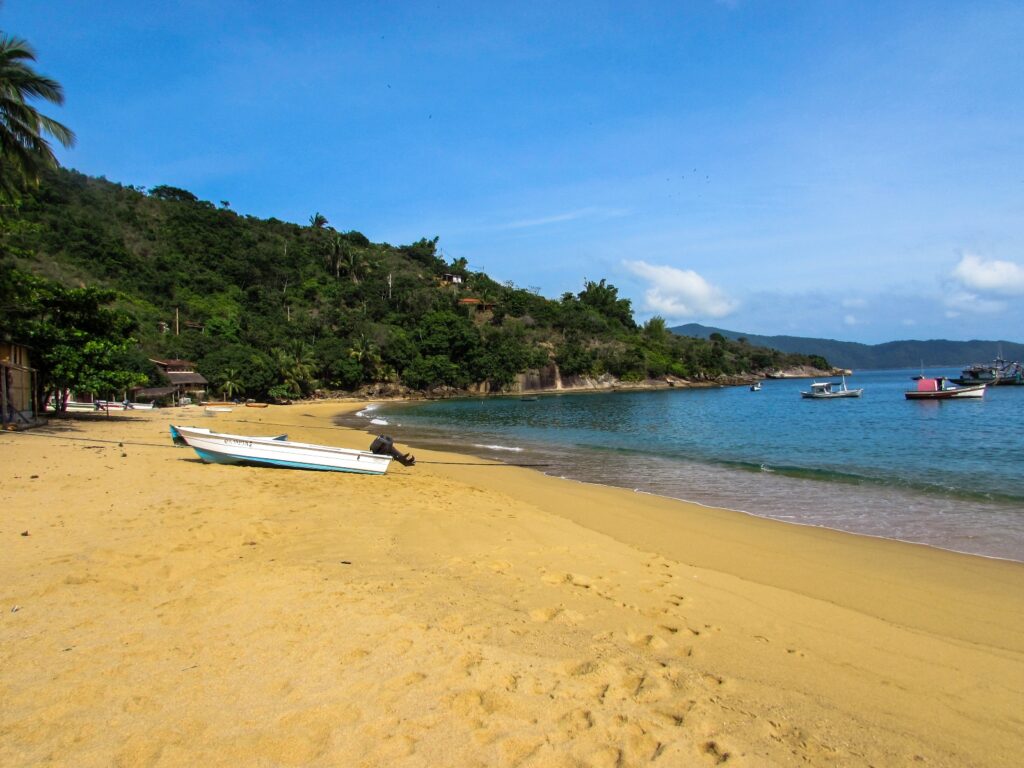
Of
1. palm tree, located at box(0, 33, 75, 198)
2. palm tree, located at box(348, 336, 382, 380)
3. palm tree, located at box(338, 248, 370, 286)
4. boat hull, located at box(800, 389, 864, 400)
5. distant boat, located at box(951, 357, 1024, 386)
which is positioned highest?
palm tree, located at box(338, 248, 370, 286)

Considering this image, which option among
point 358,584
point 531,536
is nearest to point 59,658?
point 358,584

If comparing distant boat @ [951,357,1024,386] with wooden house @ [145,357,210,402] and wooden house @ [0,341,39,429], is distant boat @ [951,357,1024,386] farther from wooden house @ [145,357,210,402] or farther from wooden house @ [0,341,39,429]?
wooden house @ [0,341,39,429]

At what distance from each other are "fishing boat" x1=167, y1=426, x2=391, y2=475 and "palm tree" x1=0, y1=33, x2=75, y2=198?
12.5 meters

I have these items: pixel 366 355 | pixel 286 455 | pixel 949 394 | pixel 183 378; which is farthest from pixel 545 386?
pixel 286 455

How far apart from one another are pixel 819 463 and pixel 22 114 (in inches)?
1048

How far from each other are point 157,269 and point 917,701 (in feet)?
282

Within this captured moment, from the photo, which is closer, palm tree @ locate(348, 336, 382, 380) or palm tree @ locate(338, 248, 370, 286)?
palm tree @ locate(348, 336, 382, 380)

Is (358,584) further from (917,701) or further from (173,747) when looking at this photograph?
(917,701)

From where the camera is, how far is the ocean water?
10.2 m

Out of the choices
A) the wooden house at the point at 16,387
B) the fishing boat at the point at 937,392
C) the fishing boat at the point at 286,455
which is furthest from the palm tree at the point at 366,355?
the fishing boat at the point at 286,455

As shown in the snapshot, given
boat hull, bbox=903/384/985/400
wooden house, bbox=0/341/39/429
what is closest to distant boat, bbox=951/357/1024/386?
boat hull, bbox=903/384/985/400

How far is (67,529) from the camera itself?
6.64m

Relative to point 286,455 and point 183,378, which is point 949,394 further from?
point 183,378

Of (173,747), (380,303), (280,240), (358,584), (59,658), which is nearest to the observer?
(173,747)
